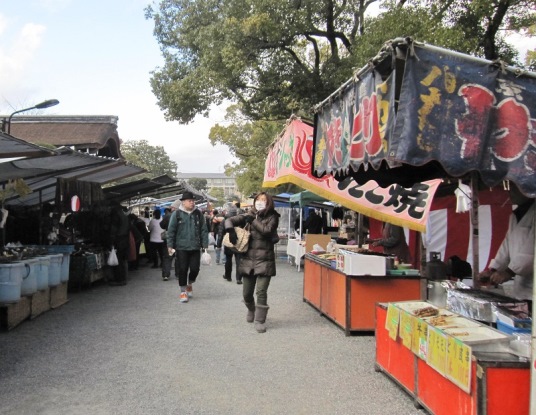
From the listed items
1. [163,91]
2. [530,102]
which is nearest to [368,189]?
[530,102]

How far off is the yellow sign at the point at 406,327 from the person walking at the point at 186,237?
5068 mm

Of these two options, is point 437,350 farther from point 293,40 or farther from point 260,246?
point 293,40

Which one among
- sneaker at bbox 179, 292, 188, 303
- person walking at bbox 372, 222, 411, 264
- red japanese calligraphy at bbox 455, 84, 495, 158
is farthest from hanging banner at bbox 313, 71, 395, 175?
sneaker at bbox 179, 292, 188, 303

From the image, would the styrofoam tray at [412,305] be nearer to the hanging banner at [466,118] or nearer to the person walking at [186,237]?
the hanging banner at [466,118]

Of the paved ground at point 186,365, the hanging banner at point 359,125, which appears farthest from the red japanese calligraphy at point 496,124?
the paved ground at point 186,365

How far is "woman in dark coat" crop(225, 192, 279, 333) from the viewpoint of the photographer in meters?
7.12

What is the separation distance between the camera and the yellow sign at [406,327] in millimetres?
4367

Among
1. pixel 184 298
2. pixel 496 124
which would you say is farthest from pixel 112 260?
pixel 496 124

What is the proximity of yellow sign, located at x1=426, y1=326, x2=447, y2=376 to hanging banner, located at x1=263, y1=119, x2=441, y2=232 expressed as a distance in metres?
3.09

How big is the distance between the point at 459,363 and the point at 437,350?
344 millimetres

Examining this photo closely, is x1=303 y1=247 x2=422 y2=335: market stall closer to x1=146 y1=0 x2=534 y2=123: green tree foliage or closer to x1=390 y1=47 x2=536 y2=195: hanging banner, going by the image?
x1=390 y1=47 x2=536 y2=195: hanging banner

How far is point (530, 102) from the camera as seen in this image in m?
2.98

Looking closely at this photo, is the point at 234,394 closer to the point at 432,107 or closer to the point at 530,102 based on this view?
Result: the point at 432,107

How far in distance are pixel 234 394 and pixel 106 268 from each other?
7975 mm
